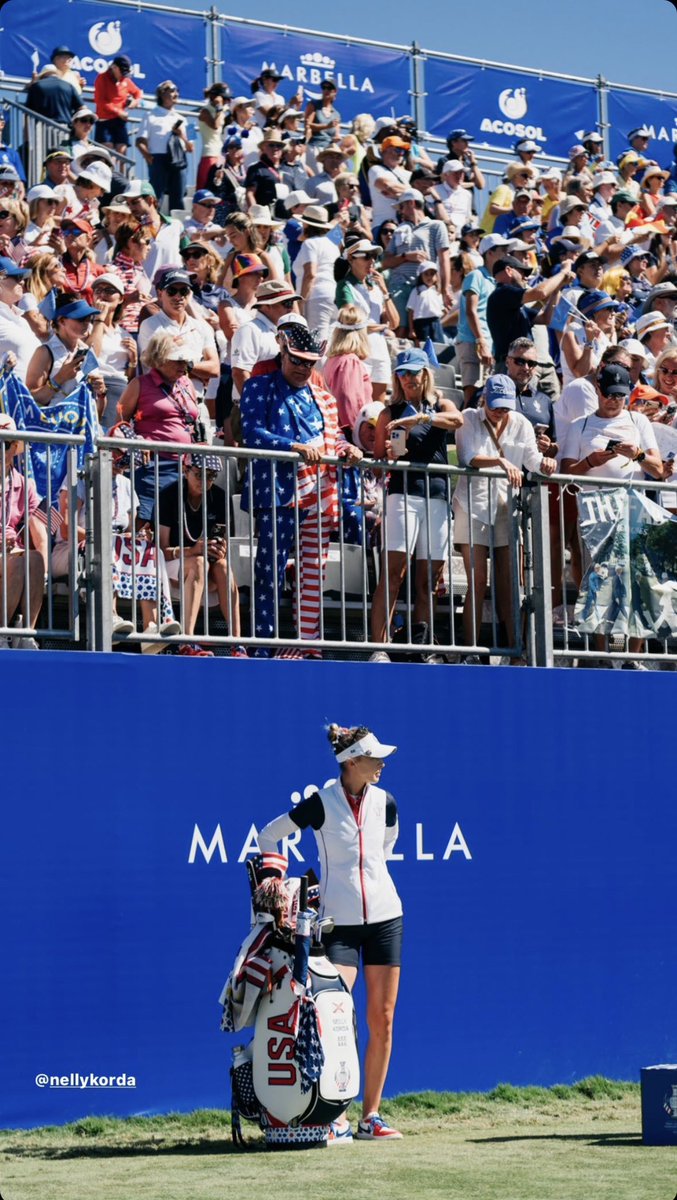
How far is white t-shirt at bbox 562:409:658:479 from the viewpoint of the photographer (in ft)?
40.8

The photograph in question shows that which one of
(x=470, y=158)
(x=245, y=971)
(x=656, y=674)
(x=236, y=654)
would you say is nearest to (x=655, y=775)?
(x=656, y=674)

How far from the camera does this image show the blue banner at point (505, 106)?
80.3 ft

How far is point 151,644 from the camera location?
1039 centimetres

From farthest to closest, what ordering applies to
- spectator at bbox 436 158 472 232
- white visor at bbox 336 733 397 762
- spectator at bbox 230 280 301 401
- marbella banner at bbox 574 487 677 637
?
spectator at bbox 436 158 472 232 < spectator at bbox 230 280 301 401 < marbella banner at bbox 574 487 677 637 < white visor at bbox 336 733 397 762

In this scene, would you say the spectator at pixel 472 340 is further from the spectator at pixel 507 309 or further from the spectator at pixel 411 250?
the spectator at pixel 411 250

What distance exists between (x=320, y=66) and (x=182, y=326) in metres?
11.7

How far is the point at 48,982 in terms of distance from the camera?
9.56 metres

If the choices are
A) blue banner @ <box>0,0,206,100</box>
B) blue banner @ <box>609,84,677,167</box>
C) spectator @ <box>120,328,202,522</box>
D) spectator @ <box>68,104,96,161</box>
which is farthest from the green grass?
blue banner @ <box>609,84,677,167</box>

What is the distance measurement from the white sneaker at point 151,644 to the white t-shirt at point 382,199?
9054 mm

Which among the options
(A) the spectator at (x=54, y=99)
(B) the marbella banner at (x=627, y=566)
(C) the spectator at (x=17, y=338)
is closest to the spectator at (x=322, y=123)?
(A) the spectator at (x=54, y=99)

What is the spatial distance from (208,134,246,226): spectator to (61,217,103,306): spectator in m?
3.41

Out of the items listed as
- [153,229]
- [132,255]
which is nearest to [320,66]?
[153,229]

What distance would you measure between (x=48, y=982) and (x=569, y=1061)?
3.18m

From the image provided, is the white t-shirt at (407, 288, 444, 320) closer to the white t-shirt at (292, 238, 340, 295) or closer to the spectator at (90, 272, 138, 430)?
the white t-shirt at (292, 238, 340, 295)
